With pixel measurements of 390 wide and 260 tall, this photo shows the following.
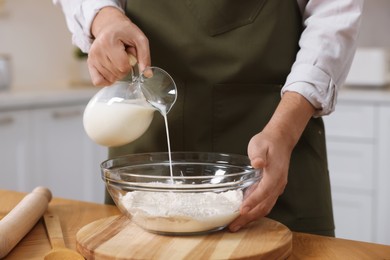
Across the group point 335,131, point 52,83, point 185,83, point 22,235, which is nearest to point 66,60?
point 52,83

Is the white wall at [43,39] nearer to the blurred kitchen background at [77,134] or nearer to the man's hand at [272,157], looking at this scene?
the blurred kitchen background at [77,134]

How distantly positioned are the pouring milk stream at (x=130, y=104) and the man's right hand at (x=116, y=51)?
17 mm

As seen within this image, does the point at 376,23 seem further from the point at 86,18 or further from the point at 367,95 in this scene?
the point at 86,18

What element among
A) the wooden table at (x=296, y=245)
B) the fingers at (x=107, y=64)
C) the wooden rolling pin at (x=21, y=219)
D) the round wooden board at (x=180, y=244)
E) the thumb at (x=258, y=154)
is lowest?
the wooden table at (x=296, y=245)

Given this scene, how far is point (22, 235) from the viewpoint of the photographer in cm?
99

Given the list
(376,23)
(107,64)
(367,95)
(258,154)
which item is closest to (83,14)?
(107,64)

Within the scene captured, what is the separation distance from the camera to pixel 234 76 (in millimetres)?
1284

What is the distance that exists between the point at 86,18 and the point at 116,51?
7.7 inches

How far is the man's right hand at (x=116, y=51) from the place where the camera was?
1.09 meters

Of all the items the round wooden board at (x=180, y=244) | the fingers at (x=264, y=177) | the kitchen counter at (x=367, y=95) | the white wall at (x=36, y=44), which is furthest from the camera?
the white wall at (x=36, y=44)

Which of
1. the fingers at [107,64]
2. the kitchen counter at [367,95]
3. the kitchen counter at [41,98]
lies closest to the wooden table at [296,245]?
the fingers at [107,64]

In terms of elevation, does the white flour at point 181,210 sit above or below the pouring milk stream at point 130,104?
below

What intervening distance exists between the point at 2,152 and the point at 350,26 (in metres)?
1.75

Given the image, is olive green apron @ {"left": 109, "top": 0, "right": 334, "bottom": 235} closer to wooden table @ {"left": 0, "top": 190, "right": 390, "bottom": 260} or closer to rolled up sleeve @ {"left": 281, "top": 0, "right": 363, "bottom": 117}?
rolled up sleeve @ {"left": 281, "top": 0, "right": 363, "bottom": 117}
